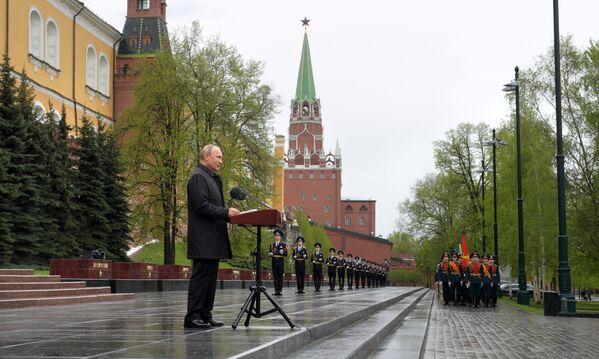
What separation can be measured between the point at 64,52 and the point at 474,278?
35545 mm

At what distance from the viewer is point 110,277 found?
24.3 m

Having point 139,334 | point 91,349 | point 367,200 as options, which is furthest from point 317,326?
point 367,200

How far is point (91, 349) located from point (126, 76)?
187 ft

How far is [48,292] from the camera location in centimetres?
1775

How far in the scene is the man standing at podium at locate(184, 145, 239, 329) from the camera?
28.8 feet

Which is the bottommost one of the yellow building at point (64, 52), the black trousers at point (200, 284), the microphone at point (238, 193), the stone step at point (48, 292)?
the stone step at point (48, 292)

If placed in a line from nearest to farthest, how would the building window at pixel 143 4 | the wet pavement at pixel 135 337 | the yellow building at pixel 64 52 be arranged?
1. the wet pavement at pixel 135 337
2. the yellow building at pixel 64 52
3. the building window at pixel 143 4

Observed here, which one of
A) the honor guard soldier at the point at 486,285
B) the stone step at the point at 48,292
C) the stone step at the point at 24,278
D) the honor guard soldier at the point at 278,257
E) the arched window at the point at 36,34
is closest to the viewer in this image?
the stone step at the point at 48,292

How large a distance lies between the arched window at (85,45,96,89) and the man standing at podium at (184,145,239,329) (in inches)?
2049

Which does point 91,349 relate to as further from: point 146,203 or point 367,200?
point 367,200

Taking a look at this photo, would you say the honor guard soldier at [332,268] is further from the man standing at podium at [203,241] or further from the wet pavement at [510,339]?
the man standing at podium at [203,241]

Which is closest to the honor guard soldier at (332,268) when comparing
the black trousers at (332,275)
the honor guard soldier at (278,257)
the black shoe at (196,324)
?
the black trousers at (332,275)

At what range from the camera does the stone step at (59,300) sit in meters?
15.1

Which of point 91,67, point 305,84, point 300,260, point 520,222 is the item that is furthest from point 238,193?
point 305,84
